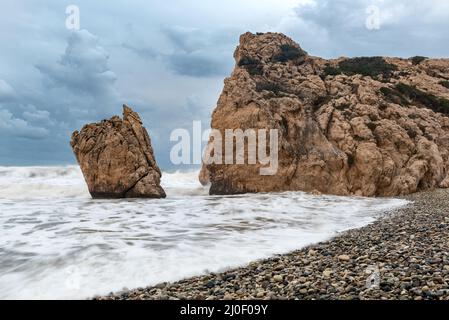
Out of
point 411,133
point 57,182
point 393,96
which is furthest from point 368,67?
point 57,182

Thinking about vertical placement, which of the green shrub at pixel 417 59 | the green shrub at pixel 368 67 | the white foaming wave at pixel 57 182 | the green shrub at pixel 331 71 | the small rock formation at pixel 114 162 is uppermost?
the green shrub at pixel 417 59

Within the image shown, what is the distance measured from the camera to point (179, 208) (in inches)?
683

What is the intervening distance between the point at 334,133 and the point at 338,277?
71.4 feet

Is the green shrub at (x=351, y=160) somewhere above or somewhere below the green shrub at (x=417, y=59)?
below

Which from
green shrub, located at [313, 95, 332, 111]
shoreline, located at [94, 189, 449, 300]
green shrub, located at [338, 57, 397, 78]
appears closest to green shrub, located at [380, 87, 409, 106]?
green shrub, located at [338, 57, 397, 78]

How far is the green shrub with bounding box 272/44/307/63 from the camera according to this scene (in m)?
34.6

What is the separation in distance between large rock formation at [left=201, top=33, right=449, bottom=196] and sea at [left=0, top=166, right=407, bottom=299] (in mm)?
Result: 6094

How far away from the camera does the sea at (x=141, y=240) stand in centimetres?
683

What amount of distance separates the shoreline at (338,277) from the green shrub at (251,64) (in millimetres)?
25570

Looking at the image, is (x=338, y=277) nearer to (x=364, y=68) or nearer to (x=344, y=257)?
(x=344, y=257)

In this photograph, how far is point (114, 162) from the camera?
2259 cm

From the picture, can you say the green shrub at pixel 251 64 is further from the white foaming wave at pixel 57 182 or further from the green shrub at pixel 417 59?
the green shrub at pixel 417 59

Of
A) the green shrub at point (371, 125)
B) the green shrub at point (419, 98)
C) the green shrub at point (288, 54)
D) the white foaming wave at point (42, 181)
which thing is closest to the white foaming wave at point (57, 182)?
the white foaming wave at point (42, 181)
